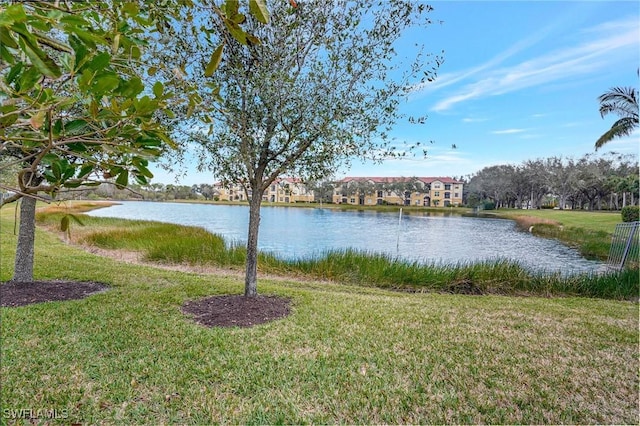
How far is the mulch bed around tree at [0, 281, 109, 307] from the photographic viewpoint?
167 inches

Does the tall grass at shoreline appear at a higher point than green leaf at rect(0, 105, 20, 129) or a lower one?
lower

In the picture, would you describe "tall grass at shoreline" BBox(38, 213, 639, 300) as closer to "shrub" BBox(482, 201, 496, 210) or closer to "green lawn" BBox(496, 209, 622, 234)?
"green lawn" BBox(496, 209, 622, 234)

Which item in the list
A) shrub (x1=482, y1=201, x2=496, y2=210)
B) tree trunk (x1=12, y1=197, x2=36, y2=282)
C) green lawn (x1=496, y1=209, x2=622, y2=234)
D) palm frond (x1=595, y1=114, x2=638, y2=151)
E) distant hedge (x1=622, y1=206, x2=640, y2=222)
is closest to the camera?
tree trunk (x1=12, y1=197, x2=36, y2=282)

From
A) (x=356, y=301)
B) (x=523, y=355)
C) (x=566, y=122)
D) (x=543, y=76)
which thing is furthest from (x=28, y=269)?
(x=566, y=122)

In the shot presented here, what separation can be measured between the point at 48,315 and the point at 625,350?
5904 mm

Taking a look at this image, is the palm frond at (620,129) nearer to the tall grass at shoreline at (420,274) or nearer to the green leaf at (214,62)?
the tall grass at shoreline at (420,274)

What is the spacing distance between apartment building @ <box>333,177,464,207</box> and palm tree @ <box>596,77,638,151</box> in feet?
131

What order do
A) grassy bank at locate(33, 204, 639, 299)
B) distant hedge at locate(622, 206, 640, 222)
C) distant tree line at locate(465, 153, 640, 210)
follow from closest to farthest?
grassy bank at locate(33, 204, 639, 299)
distant hedge at locate(622, 206, 640, 222)
distant tree line at locate(465, 153, 640, 210)

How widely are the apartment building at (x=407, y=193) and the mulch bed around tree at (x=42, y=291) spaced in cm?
5097

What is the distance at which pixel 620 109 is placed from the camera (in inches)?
565

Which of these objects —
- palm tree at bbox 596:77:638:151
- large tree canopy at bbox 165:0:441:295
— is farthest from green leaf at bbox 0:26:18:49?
palm tree at bbox 596:77:638:151

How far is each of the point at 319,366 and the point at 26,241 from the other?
4.44 meters

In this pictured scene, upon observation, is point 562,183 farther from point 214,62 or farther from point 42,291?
point 214,62

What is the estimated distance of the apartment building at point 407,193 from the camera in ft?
184
